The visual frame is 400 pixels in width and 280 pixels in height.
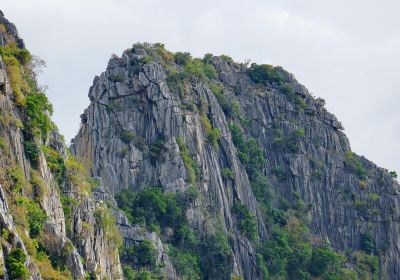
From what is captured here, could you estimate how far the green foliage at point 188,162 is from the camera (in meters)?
102

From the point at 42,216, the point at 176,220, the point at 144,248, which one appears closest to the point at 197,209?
the point at 176,220

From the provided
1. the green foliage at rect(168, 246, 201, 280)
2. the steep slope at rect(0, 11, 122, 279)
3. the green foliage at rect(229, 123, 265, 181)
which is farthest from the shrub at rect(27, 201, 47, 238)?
the green foliage at rect(229, 123, 265, 181)

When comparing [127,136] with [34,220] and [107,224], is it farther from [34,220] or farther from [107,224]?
[34,220]

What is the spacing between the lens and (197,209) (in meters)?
101

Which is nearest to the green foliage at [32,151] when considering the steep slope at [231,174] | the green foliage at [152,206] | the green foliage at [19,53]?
A: the green foliage at [19,53]

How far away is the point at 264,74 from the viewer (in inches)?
4921

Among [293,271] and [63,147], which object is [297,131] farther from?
[63,147]

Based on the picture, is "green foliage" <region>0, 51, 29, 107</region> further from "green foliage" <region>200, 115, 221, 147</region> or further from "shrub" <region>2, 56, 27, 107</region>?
"green foliage" <region>200, 115, 221, 147</region>

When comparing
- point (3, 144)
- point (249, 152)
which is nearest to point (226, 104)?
point (249, 152)

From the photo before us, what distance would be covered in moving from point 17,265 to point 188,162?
44.1 m

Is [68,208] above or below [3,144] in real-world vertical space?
below

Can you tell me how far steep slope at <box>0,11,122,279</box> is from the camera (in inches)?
2571

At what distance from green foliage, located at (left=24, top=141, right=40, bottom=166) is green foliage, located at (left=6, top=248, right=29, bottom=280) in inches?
492

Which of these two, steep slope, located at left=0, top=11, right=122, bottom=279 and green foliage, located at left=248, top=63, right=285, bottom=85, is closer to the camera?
steep slope, located at left=0, top=11, right=122, bottom=279
